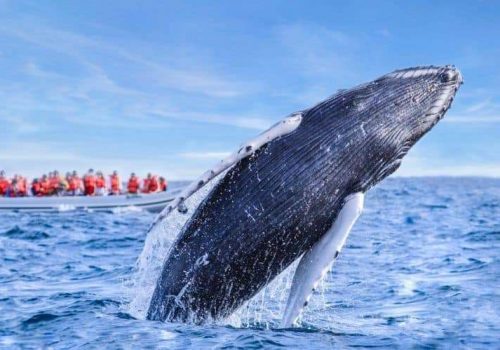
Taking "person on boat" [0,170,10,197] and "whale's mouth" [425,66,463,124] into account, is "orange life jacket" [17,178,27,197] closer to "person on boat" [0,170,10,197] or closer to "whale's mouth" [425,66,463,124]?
"person on boat" [0,170,10,197]

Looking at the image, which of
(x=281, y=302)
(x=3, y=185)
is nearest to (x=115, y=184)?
(x=3, y=185)

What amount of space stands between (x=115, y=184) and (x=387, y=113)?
45.7 meters

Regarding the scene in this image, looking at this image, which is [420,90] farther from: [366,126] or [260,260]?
[260,260]

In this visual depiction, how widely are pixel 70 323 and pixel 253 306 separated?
273 centimetres

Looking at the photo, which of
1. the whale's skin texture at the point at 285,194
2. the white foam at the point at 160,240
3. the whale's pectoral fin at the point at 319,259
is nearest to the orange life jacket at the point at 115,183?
the white foam at the point at 160,240

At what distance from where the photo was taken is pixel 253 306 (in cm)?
1070

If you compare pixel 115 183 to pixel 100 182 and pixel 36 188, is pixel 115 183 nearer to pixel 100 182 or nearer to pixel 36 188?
pixel 100 182

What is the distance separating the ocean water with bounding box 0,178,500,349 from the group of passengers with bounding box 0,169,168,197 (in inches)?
1094

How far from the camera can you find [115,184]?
52.6 meters

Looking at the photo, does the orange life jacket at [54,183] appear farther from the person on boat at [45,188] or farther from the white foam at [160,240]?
the white foam at [160,240]

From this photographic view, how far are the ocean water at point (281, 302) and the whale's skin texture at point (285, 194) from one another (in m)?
0.36

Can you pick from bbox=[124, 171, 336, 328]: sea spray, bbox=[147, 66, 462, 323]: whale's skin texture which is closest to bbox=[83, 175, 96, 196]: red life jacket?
bbox=[124, 171, 336, 328]: sea spray

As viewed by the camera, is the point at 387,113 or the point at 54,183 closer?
the point at 387,113

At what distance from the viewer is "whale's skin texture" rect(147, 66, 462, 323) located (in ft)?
27.0
